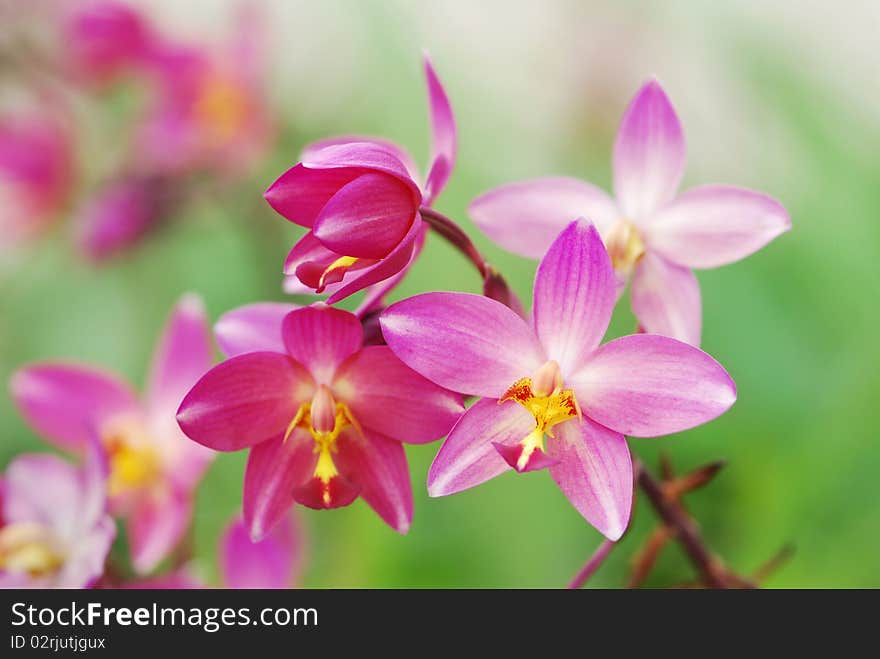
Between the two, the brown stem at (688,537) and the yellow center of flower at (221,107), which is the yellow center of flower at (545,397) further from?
the yellow center of flower at (221,107)

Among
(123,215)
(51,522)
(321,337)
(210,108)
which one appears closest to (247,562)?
(51,522)

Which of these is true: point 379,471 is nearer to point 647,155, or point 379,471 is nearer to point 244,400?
point 244,400

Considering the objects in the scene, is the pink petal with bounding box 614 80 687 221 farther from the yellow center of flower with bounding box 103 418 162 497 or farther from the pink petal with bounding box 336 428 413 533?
the yellow center of flower with bounding box 103 418 162 497

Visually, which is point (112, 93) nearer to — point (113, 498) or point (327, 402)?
point (113, 498)

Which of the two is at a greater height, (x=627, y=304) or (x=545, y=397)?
(x=627, y=304)

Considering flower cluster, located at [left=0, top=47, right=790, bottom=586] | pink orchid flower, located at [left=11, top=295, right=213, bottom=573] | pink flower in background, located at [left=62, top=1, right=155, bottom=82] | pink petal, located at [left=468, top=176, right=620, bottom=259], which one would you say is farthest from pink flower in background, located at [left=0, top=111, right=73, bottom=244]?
pink petal, located at [left=468, top=176, right=620, bottom=259]
